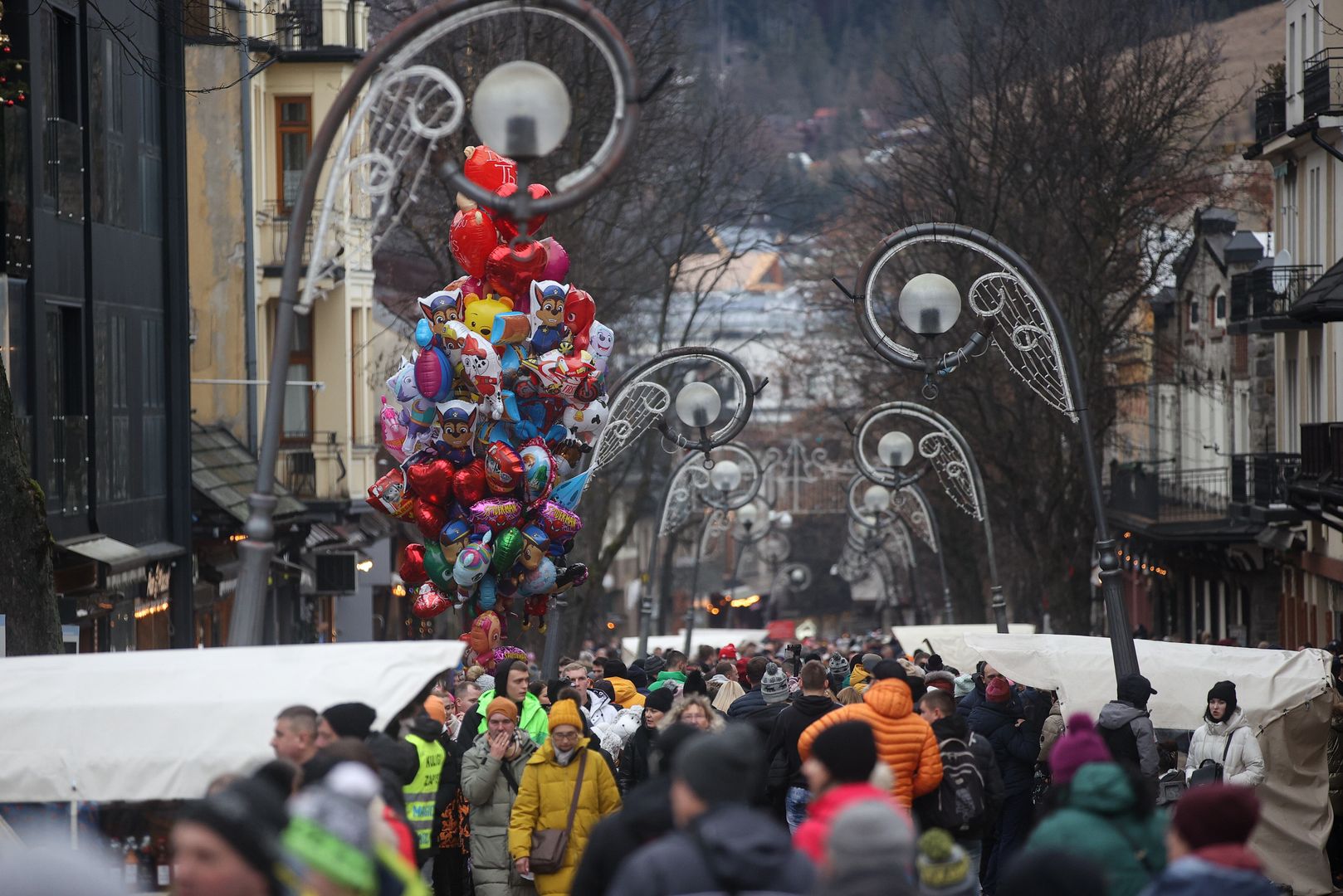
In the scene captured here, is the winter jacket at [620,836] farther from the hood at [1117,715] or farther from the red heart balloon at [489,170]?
the red heart balloon at [489,170]

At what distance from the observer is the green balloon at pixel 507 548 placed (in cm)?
1930

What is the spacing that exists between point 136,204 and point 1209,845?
20592 mm

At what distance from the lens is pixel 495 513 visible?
19141 millimetres

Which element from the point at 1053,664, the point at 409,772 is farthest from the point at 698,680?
the point at 409,772

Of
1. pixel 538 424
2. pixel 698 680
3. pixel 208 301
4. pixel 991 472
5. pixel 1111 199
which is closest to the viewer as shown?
pixel 698 680

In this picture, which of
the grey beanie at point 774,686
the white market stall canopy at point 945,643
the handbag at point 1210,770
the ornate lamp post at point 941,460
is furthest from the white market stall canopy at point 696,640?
the handbag at point 1210,770

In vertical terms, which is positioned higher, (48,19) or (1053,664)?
(48,19)

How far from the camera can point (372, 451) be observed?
122 ft

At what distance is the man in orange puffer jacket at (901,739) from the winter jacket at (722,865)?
4109 mm

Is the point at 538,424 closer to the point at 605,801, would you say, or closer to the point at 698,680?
the point at 698,680

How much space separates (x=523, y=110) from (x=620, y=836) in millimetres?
3891

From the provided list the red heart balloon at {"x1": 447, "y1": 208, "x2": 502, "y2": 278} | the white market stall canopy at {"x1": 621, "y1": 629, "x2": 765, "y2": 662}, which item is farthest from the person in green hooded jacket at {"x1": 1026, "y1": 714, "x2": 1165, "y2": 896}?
the white market stall canopy at {"x1": 621, "y1": 629, "x2": 765, "y2": 662}

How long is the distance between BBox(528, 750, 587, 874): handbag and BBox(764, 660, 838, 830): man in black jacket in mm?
1565

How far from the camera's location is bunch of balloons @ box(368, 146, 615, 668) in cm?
1903
